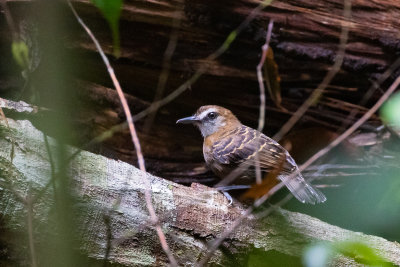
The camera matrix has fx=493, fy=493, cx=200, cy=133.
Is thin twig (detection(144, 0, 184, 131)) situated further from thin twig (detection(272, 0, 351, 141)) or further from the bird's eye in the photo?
thin twig (detection(272, 0, 351, 141))

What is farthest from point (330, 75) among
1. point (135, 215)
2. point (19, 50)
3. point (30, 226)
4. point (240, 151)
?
point (30, 226)

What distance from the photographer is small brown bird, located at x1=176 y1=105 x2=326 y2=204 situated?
300 cm

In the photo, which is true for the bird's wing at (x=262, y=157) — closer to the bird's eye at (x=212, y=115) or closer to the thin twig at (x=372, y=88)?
the bird's eye at (x=212, y=115)

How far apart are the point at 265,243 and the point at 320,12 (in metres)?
1.93

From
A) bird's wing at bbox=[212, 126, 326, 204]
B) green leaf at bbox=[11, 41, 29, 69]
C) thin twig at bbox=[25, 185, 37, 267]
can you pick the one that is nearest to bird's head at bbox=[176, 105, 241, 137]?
bird's wing at bbox=[212, 126, 326, 204]

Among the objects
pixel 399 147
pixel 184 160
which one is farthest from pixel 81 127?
pixel 399 147

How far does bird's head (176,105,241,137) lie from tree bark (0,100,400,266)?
0.99m

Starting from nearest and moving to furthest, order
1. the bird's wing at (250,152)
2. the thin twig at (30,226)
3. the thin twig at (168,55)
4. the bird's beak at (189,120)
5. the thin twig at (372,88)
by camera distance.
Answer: the thin twig at (30,226), the bird's wing at (250,152), the thin twig at (168,55), the bird's beak at (189,120), the thin twig at (372,88)

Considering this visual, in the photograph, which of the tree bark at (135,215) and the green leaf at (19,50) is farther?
the green leaf at (19,50)

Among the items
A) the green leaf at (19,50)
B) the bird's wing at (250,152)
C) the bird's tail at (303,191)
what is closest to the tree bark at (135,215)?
the bird's tail at (303,191)

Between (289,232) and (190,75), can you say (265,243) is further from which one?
(190,75)

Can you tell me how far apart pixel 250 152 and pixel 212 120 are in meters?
0.56

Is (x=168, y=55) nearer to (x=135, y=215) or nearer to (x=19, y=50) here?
(x=19, y=50)

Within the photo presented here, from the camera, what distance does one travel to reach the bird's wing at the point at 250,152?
10.00 feet
